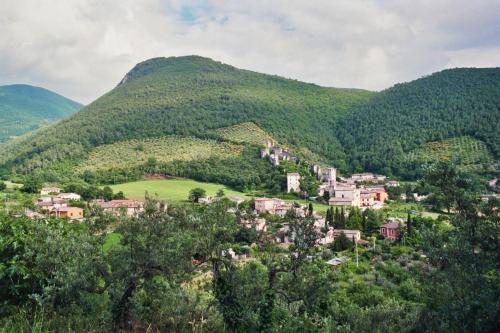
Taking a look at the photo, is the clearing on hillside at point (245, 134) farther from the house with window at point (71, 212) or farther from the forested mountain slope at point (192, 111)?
the house with window at point (71, 212)

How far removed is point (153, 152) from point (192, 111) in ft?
93.5

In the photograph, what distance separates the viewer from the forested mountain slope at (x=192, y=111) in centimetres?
9944

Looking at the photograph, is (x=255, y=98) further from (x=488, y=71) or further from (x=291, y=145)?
A: (x=488, y=71)

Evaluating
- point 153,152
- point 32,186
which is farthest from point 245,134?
point 32,186

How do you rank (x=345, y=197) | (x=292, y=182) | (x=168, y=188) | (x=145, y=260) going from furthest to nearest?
(x=292, y=182)
(x=168, y=188)
(x=345, y=197)
(x=145, y=260)

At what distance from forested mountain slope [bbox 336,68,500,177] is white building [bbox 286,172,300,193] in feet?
79.7

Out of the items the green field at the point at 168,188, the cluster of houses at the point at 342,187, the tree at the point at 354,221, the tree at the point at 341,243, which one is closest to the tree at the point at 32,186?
the green field at the point at 168,188

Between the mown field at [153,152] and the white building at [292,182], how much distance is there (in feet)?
54.0

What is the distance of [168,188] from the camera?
68.4 metres

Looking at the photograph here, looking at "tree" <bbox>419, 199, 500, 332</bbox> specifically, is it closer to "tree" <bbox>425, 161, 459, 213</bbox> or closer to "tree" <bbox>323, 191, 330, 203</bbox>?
"tree" <bbox>425, 161, 459, 213</bbox>

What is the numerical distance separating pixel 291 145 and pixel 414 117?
34.6m

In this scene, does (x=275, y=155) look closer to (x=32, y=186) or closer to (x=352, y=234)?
(x=352, y=234)

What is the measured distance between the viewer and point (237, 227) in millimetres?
12727

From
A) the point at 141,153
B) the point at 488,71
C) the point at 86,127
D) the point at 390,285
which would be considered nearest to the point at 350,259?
the point at 390,285
